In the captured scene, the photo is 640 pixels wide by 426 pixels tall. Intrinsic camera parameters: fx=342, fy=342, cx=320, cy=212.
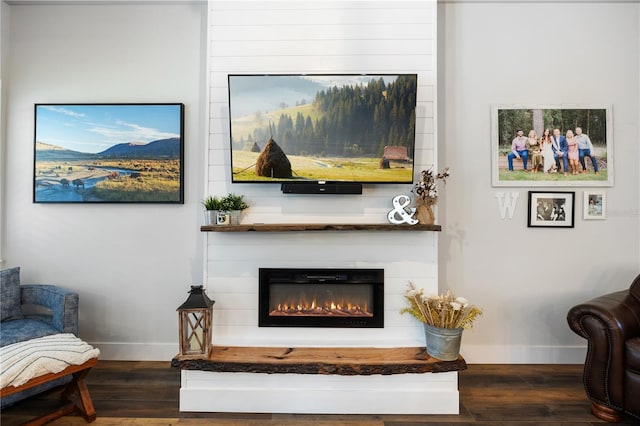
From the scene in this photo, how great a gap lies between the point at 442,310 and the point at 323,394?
924 millimetres

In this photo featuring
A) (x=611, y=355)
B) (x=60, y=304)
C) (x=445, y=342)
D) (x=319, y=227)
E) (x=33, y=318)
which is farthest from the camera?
(x=33, y=318)

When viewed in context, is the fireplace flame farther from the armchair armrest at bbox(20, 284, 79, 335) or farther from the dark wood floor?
the armchair armrest at bbox(20, 284, 79, 335)

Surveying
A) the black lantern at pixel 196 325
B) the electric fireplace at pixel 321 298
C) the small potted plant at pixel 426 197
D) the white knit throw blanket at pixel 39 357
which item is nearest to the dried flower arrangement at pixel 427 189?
the small potted plant at pixel 426 197

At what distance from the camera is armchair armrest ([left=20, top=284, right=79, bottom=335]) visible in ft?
7.80

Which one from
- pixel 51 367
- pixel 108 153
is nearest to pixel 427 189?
pixel 51 367

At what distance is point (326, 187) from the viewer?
7.73 ft

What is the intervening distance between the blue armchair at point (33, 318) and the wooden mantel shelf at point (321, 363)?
0.93m

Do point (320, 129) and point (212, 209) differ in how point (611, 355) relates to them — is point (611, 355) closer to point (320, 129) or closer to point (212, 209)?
point (320, 129)

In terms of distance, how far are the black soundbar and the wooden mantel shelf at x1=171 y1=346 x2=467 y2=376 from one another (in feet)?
3.53

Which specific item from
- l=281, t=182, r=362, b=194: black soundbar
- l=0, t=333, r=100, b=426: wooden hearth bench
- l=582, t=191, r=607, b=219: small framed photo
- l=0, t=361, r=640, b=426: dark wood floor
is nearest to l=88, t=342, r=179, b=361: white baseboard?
l=0, t=361, r=640, b=426: dark wood floor

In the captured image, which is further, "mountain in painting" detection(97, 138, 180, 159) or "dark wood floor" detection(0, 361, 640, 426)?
"mountain in painting" detection(97, 138, 180, 159)

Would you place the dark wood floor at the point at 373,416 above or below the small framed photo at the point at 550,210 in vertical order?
below

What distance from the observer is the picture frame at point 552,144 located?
9.31ft

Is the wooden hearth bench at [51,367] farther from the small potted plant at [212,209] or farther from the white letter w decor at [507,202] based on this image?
the white letter w decor at [507,202]
